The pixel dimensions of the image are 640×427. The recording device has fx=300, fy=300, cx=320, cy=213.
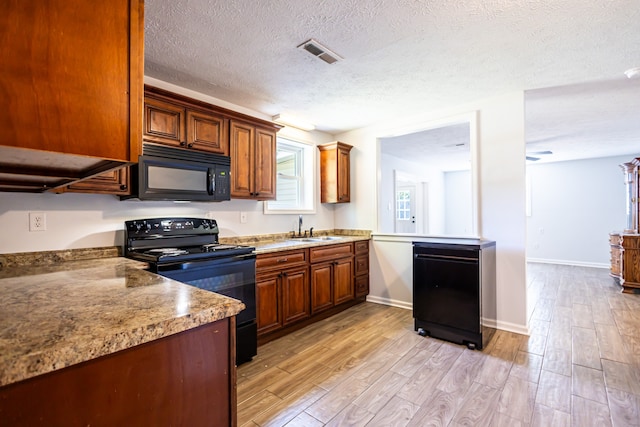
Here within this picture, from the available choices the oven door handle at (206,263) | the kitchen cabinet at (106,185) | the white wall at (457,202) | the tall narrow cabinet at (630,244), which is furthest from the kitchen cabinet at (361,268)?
the white wall at (457,202)

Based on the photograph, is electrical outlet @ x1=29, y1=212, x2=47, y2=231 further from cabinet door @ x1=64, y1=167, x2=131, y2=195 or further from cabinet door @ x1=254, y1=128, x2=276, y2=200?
cabinet door @ x1=254, y1=128, x2=276, y2=200

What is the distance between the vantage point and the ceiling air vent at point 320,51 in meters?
2.14

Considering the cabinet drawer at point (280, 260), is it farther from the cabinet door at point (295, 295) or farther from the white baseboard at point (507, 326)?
the white baseboard at point (507, 326)

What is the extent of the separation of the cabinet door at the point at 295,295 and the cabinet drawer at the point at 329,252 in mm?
196

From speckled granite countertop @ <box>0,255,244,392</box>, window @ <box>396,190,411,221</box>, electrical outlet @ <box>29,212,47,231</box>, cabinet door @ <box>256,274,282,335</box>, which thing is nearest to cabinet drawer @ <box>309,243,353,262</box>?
cabinet door @ <box>256,274,282,335</box>

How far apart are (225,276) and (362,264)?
7.07 ft

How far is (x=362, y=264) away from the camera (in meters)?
4.05

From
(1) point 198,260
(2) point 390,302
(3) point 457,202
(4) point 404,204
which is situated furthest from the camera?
(3) point 457,202

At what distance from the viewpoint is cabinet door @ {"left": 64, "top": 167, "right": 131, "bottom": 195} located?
2016 millimetres

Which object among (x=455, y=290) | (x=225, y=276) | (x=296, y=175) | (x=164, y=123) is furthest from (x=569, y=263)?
(x=164, y=123)

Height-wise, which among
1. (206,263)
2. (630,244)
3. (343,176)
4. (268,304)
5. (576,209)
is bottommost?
(268,304)

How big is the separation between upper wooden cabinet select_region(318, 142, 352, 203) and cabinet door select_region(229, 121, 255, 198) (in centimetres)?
138

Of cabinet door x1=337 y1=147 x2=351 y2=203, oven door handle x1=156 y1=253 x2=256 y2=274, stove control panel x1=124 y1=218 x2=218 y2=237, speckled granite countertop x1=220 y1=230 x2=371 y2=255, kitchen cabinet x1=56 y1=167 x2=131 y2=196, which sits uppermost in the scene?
cabinet door x1=337 y1=147 x2=351 y2=203

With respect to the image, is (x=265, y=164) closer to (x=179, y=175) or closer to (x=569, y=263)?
(x=179, y=175)
